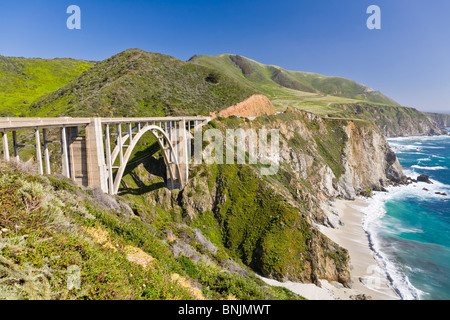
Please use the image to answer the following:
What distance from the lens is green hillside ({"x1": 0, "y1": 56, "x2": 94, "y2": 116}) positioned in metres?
61.8

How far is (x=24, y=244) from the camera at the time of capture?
15.6ft

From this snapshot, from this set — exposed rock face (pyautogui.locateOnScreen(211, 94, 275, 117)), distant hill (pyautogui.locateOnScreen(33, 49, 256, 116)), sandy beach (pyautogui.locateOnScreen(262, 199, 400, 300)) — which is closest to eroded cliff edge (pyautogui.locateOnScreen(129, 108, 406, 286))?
sandy beach (pyautogui.locateOnScreen(262, 199, 400, 300))

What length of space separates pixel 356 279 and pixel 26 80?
121287 millimetres

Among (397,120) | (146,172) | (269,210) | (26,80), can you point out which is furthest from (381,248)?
(397,120)

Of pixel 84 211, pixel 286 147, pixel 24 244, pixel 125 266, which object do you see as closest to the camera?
pixel 24 244

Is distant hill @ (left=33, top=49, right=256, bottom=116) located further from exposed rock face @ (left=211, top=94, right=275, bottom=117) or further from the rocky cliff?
the rocky cliff

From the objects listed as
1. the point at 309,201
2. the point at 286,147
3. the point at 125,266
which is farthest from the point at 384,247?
the point at 125,266

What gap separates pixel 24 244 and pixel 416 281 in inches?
1625

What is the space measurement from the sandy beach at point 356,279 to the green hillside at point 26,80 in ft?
248

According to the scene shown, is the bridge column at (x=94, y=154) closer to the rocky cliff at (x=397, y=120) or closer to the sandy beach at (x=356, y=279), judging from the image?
the sandy beach at (x=356, y=279)

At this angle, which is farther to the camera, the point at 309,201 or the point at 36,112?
the point at 36,112

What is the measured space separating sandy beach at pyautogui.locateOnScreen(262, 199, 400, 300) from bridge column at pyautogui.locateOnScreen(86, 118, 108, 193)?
878 inches
